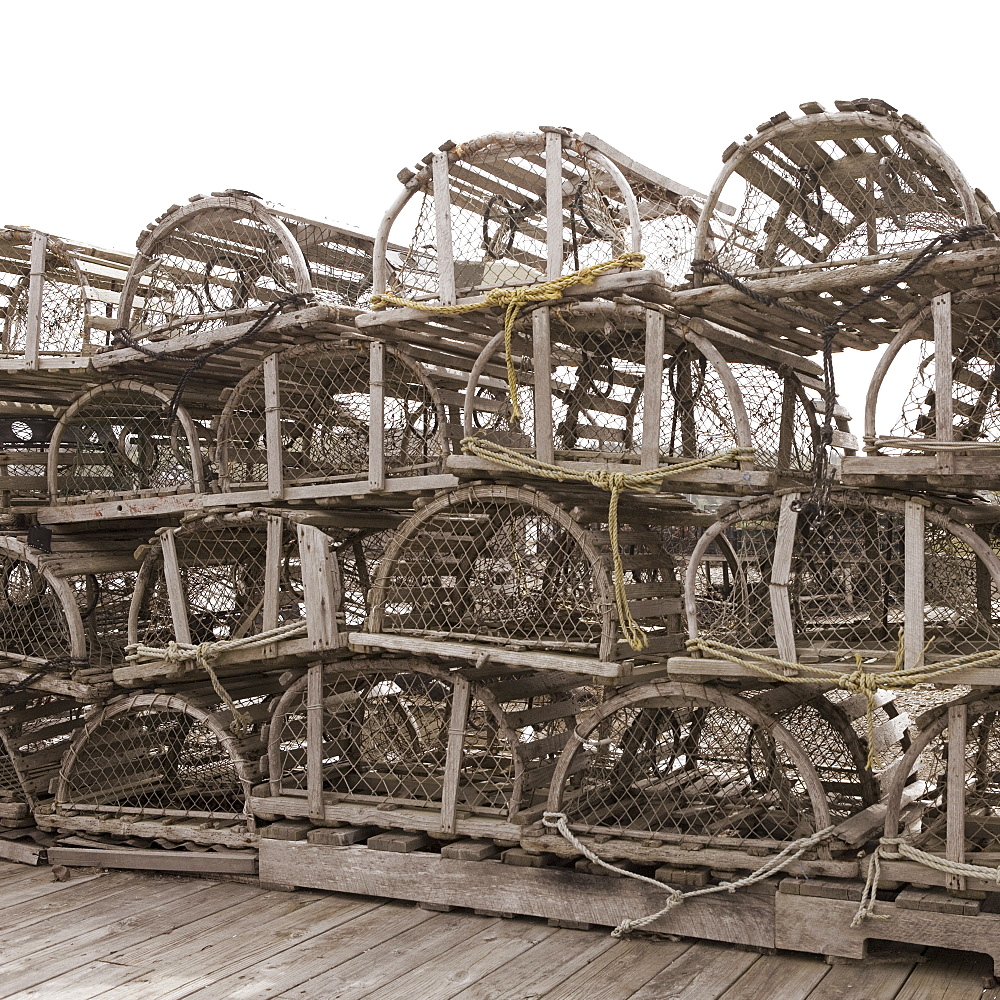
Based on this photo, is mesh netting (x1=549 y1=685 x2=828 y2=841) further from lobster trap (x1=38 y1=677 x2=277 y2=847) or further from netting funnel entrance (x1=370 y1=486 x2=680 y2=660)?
lobster trap (x1=38 y1=677 x2=277 y2=847)

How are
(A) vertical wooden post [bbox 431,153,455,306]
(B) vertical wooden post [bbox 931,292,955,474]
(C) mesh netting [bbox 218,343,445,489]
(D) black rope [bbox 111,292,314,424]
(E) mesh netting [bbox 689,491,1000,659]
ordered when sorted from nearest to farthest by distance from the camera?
(B) vertical wooden post [bbox 931,292,955,474], (E) mesh netting [bbox 689,491,1000,659], (A) vertical wooden post [bbox 431,153,455,306], (D) black rope [bbox 111,292,314,424], (C) mesh netting [bbox 218,343,445,489]

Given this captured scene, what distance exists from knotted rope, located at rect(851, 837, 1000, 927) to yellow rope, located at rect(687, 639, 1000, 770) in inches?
11.0

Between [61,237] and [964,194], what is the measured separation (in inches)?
160

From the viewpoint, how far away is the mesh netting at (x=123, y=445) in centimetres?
557

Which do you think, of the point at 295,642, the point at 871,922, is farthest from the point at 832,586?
the point at 295,642

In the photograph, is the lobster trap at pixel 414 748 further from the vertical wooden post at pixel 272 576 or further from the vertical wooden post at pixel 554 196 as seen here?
the vertical wooden post at pixel 554 196

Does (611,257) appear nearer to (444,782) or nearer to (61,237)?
(444,782)

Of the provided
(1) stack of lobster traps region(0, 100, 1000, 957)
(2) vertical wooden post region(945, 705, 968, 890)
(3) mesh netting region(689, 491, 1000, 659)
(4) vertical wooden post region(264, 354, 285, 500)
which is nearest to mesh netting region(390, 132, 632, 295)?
(1) stack of lobster traps region(0, 100, 1000, 957)

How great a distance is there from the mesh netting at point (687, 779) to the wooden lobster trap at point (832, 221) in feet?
4.70

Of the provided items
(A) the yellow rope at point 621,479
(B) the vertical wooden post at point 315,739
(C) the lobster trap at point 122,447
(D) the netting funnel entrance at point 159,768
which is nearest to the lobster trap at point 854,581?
(A) the yellow rope at point 621,479

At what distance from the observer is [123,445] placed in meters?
5.75

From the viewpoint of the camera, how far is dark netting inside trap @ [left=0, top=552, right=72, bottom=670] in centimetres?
564

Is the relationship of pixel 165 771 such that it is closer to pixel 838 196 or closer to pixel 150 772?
pixel 150 772

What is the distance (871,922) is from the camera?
3.97 metres
